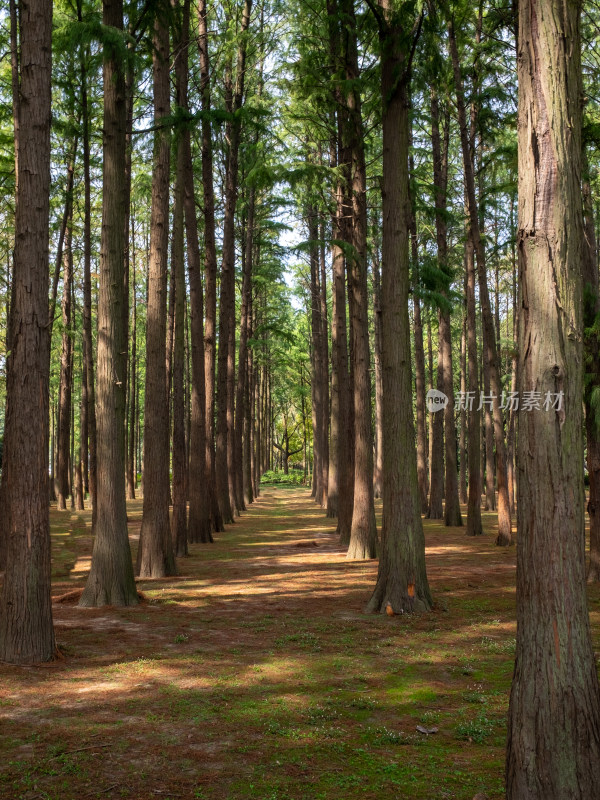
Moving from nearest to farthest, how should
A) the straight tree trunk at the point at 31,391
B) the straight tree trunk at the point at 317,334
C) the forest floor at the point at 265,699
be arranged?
the forest floor at the point at 265,699, the straight tree trunk at the point at 31,391, the straight tree trunk at the point at 317,334

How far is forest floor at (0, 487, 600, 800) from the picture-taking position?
4285 mm

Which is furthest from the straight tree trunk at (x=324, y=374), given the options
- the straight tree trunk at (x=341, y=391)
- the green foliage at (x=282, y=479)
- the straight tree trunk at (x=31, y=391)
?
the green foliage at (x=282, y=479)

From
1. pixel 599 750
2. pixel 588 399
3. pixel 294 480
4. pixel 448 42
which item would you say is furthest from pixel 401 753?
pixel 294 480

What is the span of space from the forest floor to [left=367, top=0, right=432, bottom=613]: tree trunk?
1.86ft

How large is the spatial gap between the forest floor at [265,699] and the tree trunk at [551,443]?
0.70 metres

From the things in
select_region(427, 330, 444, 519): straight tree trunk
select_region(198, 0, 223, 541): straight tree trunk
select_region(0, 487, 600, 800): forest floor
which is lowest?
select_region(0, 487, 600, 800): forest floor

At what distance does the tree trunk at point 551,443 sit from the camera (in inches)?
143

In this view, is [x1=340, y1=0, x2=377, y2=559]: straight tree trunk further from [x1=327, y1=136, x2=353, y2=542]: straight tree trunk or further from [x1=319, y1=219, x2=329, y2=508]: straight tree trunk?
[x1=319, y1=219, x2=329, y2=508]: straight tree trunk

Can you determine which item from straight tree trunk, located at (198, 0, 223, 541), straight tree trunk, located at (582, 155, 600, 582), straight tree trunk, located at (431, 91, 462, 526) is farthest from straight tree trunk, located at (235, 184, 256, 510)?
straight tree trunk, located at (582, 155, 600, 582)

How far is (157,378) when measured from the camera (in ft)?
39.0

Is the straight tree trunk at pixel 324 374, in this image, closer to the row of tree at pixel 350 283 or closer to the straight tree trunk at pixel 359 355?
the row of tree at pixel 350 283

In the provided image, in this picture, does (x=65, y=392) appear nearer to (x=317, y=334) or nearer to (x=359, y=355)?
(x=317, y=334)

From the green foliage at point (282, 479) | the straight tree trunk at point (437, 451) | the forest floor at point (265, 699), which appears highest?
the straight tree trunk at point (437, 451)

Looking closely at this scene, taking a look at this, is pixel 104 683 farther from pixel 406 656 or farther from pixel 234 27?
pixel 234 27
